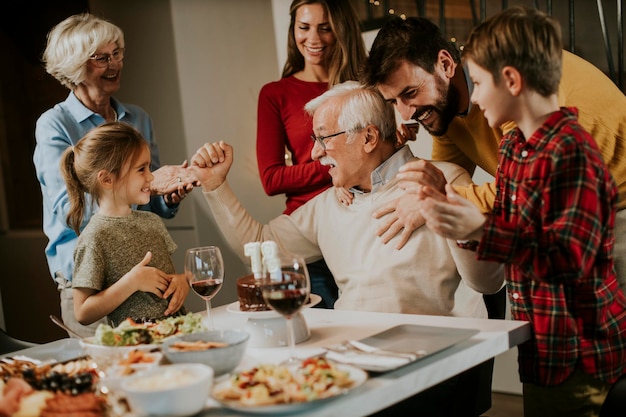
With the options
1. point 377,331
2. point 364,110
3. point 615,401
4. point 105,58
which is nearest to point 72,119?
point 105,58

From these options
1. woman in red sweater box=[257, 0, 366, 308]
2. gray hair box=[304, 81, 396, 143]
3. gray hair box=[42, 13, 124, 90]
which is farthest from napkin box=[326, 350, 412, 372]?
gray hair box=[42, 13, 124, 90]

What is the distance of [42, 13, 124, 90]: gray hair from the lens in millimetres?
2629

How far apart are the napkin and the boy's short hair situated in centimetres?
61

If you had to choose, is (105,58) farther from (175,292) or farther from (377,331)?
(377,331)

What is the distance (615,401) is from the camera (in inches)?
61.4

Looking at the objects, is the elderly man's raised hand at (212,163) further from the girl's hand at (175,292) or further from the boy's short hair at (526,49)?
the boy's short hair at (526,49)

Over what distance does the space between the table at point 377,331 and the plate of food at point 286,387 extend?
3 centimetres

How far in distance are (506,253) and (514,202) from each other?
0.19 m

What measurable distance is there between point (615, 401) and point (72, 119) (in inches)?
77.9

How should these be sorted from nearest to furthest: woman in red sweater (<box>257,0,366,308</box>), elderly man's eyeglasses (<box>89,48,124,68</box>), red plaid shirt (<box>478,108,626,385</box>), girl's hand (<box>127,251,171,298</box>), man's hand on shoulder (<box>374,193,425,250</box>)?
red plaid shirt (<box>478,108,626,385</box>) → girl's hand (<box>127,251,171,298</box>) → man's hand on shoulder (<box>374,193,425,250</box>) → elderly man's eyeglasses (<box>89,48,124,68</box>) → woman in red sweater (<box>257,0,366,308</box>)

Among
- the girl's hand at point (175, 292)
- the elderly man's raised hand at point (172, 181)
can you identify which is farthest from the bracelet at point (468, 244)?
the elderly man's raised hand at point (172, 181)

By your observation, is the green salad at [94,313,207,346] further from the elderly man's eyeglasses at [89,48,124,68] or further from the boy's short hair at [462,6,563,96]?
the elderly man's eyeglasses at [89,48,124,68]

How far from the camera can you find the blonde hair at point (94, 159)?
2.43 meters

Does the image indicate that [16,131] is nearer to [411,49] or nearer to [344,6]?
[344,6]
